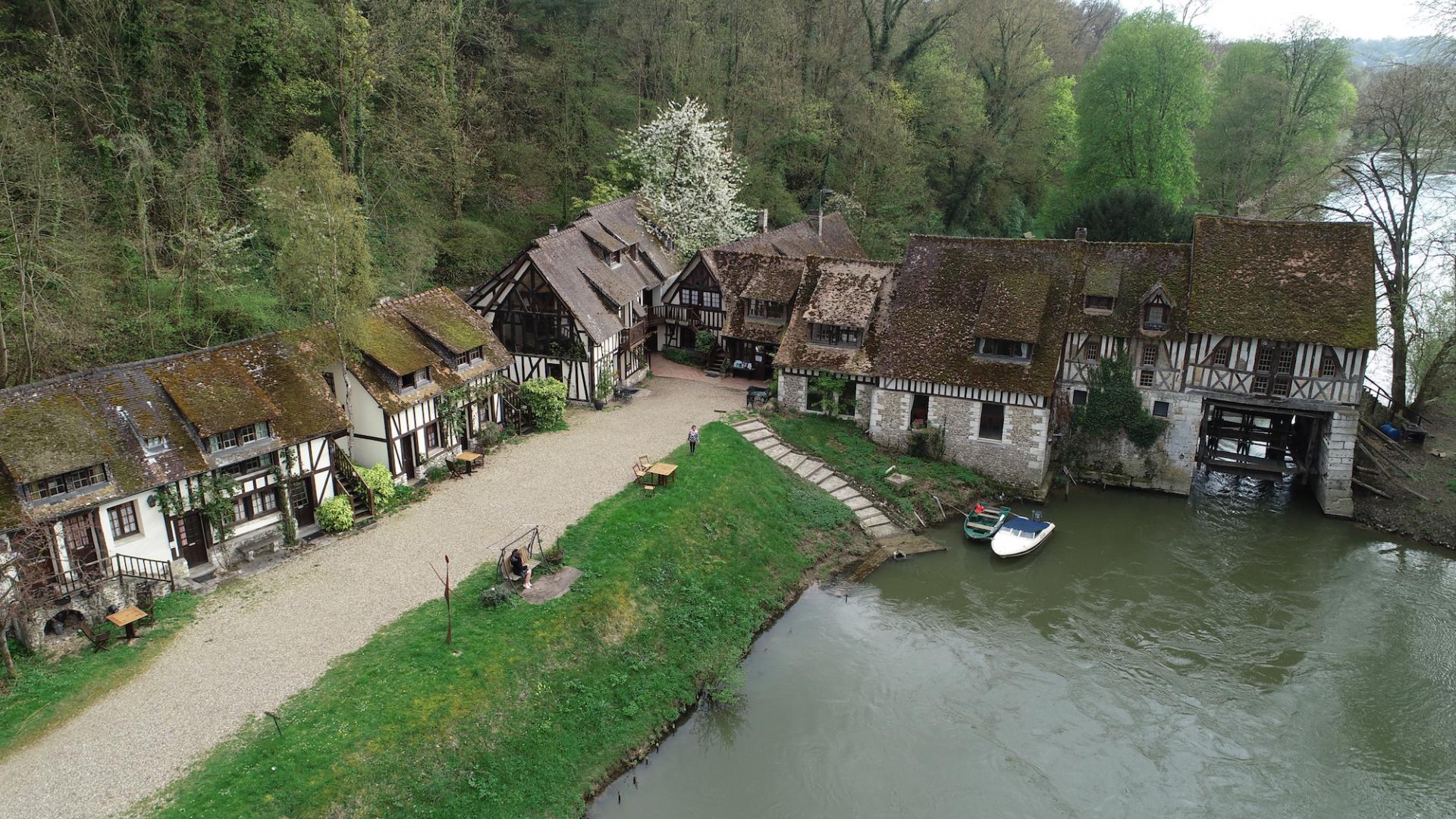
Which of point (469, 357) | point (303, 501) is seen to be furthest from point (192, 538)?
point (469, 357)

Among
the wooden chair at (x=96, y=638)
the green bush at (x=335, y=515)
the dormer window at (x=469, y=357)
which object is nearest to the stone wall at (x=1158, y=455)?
the dormer window at (x=469, y=357)

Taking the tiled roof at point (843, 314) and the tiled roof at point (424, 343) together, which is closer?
the tiled roof at point (424, 343)

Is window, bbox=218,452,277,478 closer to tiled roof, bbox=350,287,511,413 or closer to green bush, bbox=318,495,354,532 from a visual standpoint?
green bush, bbox=318,495,354,532

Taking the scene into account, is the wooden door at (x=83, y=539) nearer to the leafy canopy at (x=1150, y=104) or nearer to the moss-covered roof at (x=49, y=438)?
the moss-covered roof at (x=49, y=438)

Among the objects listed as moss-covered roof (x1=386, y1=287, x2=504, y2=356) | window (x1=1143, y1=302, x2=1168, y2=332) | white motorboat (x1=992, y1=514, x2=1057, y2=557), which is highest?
moss-covered roof (x1=386, y1=287, x2=504, y2=356)

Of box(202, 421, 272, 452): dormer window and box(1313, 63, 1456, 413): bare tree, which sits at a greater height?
box(1313, 63, 1456, 413): bare tree

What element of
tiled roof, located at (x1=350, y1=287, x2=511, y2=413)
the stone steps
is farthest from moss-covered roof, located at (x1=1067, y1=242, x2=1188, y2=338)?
tiled roof, located at (x1=350, y1=287, x2=511, y2=413)
